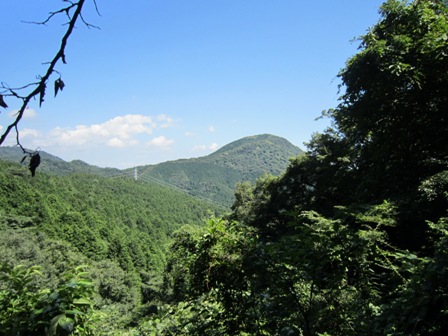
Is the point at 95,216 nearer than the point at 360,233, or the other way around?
the point at 360,233

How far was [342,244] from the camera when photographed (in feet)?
7.72

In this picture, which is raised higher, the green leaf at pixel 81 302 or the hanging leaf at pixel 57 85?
the hanging leaf at pixel 57 85

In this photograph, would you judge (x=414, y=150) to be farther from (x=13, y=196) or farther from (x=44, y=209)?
(x=13, y=196)

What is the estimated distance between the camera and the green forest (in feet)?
6.08

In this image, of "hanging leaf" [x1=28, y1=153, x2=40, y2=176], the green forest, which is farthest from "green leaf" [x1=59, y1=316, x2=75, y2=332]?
"hanging leaf" [x1=28, y1=153, x2=40, y2=176]

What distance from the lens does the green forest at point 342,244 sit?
6.08 ft

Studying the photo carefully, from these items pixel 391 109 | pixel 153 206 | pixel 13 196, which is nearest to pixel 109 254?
pixel 13 196

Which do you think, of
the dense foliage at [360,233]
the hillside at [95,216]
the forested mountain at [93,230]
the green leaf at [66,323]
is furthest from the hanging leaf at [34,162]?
the hillside at [95,216]

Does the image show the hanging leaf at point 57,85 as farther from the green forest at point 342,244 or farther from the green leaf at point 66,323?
the green leaf at point 66,323

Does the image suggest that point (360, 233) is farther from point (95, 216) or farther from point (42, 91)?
point (95, 216)

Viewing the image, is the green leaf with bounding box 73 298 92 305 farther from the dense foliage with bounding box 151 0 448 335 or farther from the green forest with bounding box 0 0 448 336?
the dense foliage with bounding box 151 0 448 335

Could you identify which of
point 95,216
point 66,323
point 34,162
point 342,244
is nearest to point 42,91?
point 34,162

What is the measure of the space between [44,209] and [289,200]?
2574 inches

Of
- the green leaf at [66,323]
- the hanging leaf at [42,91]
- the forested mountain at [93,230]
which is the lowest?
the forested mountain at [93,230]
